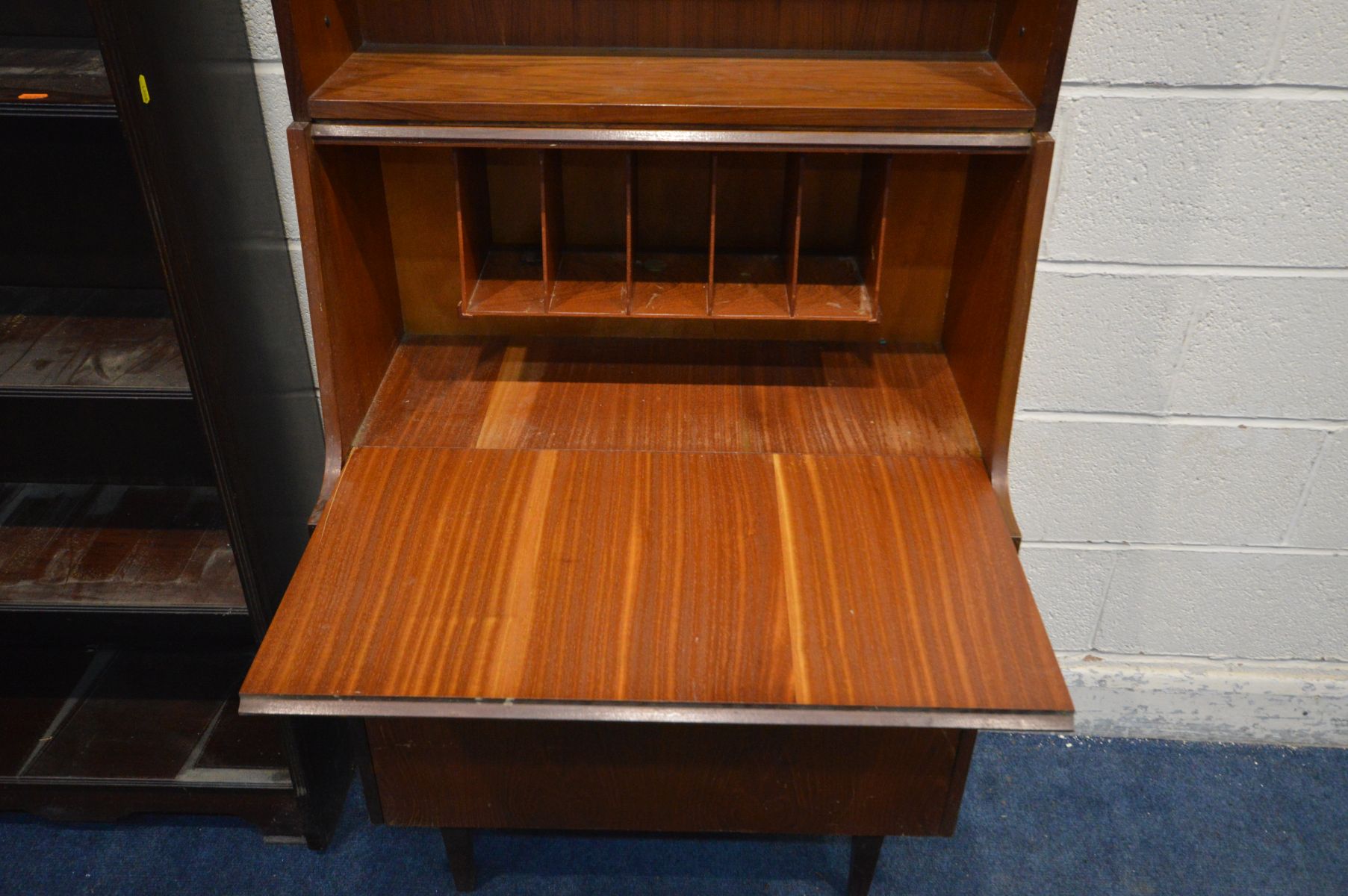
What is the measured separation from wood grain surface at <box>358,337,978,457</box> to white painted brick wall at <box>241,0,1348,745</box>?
370 millimetres

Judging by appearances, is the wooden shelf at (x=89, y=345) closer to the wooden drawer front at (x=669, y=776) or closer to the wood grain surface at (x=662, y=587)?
the wood grain surface at (x=662, y=587)

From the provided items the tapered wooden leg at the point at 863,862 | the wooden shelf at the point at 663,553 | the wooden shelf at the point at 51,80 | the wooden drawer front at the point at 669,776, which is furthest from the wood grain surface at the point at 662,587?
the tapered wooden leg at the point at 863,862

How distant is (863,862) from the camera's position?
5.21 feet

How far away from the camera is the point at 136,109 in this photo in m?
1.14

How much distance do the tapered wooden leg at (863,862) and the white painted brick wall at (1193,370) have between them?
2.00ft

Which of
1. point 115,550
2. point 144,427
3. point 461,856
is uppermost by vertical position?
point 144,427

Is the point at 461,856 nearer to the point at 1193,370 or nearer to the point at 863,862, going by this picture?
the point at 863,862

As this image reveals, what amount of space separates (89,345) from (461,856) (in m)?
0.96

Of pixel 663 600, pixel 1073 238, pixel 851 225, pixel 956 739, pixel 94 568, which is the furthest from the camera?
pixel 94 568

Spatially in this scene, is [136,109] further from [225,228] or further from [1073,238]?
[1073,238]

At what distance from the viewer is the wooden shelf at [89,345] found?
1.39 m

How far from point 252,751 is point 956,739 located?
1.18 meters

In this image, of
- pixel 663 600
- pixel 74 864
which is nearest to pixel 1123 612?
pixel 663 600

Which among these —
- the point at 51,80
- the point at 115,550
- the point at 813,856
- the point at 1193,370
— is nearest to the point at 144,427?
the point at 115,550
